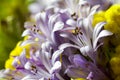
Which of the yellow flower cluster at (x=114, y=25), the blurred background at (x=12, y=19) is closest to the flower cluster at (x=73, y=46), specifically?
the yellow flower cluster at (x=114, y=25)

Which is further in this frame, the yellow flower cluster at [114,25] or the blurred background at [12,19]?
the blurred background at [12,19]

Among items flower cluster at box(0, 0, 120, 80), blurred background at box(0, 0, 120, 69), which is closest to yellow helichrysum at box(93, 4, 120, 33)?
flower cluster at box(0, 0, 120, 80)

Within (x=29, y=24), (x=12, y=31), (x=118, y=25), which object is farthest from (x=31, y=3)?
(x=118, y=25)

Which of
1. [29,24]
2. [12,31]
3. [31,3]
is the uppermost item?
[31,3]

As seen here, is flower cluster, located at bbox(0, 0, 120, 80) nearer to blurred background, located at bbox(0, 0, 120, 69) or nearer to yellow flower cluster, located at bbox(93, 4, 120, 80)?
yellow flower cluster, located at bbox(93, 4, 120, 80)

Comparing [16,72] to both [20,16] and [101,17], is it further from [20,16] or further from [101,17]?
[20,16]

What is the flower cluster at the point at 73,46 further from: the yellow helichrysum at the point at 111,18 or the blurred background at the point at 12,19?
the blurred background at the point at 12,19

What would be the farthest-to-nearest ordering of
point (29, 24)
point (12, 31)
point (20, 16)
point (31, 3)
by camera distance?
point (31, 3), point (20, 16), point (12, 31), point (29, 24)

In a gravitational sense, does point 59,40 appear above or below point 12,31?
below

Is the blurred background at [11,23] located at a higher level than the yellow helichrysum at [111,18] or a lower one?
higher
